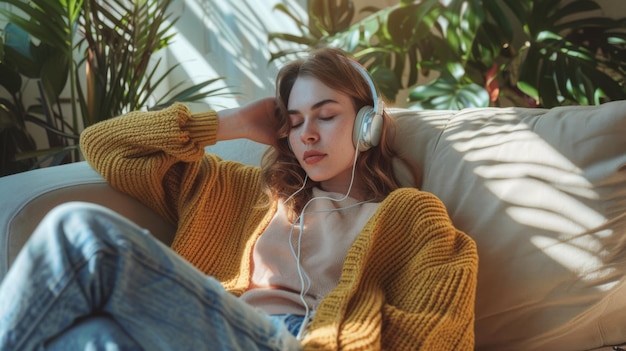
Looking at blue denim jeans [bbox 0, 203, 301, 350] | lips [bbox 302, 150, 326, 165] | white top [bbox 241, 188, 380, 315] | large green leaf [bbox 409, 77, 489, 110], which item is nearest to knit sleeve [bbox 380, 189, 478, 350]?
white top [bbox 241, 188, 380, 315]

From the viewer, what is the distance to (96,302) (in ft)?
2.81

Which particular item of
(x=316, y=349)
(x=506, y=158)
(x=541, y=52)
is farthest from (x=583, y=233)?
(x=541, y=52)

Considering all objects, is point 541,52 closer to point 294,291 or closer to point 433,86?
point 433,86

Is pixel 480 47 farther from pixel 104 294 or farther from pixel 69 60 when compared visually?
pixel 104 294

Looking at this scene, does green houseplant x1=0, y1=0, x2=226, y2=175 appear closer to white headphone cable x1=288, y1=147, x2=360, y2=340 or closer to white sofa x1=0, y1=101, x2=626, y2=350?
white sofa x1=0, y1=101, x2=626, y2=350

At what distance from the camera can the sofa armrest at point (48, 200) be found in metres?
1.25

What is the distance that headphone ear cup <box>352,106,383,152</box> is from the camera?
56.1 inches

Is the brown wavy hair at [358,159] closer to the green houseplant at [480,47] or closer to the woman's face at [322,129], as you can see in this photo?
the woman's face at [322,129]

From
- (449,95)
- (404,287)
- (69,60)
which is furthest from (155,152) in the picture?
(449,95)

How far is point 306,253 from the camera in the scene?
4.55ft

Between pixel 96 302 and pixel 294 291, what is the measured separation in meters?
0.53

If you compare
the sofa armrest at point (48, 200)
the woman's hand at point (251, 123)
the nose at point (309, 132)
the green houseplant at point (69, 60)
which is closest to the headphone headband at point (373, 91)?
the nose at point (309, 132)

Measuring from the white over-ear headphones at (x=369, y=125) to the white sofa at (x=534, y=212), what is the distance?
143mm

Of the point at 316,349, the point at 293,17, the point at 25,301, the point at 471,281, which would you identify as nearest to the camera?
the point at 25,301
